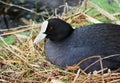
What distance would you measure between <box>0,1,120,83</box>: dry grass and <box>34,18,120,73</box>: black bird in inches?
3.9

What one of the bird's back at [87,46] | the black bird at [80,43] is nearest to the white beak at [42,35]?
the black bird at [80,43]

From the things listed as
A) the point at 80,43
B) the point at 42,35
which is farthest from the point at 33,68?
the point at 80,43

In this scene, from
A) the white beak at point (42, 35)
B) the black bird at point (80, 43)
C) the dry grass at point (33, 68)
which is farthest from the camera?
the white beak at point (42, 35)

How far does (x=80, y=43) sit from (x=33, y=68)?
0.57m

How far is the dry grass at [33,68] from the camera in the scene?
4.96m

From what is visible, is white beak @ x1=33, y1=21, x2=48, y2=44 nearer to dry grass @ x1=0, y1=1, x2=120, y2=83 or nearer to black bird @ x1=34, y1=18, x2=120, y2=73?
black bird @ x1=34, y1=18, x2=120, y2=73

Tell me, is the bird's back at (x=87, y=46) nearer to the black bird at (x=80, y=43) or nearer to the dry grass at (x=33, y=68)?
the black bird at (x=80, y=43)

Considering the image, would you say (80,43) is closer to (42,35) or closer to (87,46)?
(87,46)

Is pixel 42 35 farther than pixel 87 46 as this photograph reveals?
Yes

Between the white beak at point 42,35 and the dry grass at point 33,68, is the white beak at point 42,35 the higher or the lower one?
the higher one

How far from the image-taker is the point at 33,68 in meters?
5.32

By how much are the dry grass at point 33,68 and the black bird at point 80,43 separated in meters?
0.10

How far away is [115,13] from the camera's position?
643 centimetres

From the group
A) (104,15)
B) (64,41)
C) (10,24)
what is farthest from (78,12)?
(10,24)
